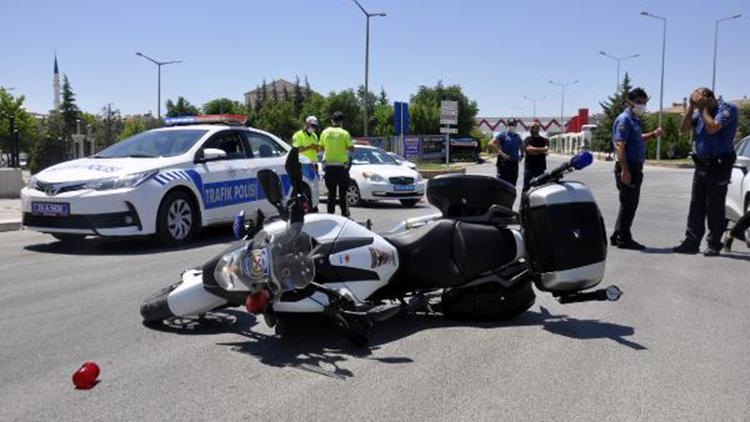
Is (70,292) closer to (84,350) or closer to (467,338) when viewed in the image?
(84,350)

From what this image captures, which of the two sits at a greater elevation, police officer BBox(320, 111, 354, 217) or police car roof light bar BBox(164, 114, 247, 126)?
police car roof light bar BBox(164, 114, 247, 126)

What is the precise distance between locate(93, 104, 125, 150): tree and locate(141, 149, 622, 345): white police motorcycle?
6826 cm

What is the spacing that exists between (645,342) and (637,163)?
14.4 feet

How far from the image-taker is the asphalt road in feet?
11.8

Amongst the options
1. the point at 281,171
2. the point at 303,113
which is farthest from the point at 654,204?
the point at 303,113

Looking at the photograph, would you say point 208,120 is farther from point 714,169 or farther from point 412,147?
point 412,147

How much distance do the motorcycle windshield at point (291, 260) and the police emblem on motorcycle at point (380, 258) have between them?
1.93 feet

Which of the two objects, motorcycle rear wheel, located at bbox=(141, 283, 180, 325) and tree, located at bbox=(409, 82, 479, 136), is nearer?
motorcycle rear wheel, located at bbox=(141, 283, 180, 325)

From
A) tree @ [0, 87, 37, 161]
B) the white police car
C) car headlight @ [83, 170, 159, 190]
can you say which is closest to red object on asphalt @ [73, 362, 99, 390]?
the white police car

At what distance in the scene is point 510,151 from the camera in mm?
11516

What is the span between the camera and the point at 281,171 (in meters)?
10.4

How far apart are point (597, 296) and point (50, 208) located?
6285 millimetres

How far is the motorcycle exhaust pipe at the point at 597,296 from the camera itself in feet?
15.9

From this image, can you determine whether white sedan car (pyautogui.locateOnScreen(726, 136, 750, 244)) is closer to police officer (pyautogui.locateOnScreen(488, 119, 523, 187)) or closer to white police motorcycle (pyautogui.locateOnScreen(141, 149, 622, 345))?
police officer (pyautogui.locateOnScreen(488, 119, 523, 187))
